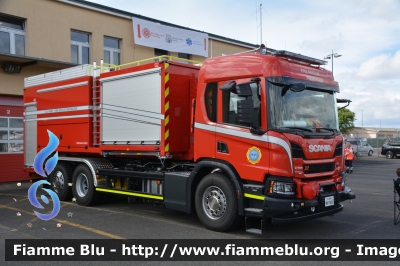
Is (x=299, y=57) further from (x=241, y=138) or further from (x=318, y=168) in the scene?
(x=318, y=168)

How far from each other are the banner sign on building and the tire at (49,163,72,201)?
31.6ft

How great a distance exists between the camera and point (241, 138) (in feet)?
23.7

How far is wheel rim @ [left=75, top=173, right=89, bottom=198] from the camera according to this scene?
10781 mm

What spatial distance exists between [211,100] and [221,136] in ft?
2.39

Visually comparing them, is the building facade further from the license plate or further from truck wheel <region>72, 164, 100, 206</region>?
the license plate

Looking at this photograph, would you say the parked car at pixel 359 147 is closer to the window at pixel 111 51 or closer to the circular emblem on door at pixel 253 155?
the window at pixel 111 51

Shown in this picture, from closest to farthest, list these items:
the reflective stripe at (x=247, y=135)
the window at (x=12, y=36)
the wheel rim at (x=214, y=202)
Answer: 1. the reflective stripe at (x=247, y=135)
2. the wheel rim at (x=214, y=202)
3. the window at (x=12, y=36)

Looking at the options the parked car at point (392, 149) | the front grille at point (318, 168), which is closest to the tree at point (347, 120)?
the parked car at point (392, 149)

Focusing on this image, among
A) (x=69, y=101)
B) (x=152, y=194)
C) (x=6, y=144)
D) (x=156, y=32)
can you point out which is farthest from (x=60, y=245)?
(x=156, y=32)

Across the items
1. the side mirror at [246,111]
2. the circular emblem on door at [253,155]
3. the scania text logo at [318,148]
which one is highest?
the side mirror at [246,111]

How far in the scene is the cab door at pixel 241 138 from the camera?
22.9 feet

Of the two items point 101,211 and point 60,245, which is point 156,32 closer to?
point 101,211

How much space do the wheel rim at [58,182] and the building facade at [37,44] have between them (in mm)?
5281

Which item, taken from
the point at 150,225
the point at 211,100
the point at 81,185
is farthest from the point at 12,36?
the point at 211,100
